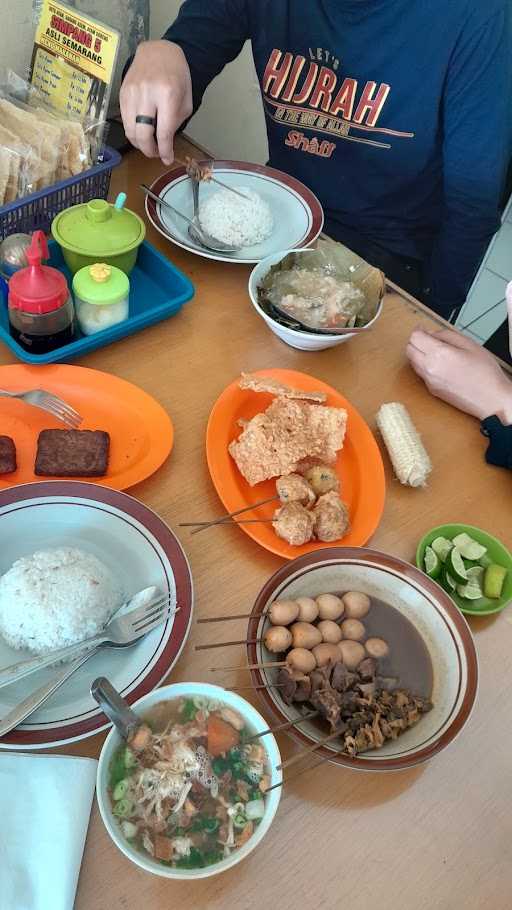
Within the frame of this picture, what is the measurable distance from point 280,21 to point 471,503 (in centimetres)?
144

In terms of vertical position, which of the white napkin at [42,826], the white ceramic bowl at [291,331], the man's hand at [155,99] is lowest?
the white napkin at [42,826]

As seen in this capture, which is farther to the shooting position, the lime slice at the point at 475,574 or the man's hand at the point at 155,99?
the man's hand at the point at 155,99

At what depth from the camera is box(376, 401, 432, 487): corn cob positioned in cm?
119

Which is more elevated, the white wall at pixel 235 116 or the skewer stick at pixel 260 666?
the white wall at pixel 235 116

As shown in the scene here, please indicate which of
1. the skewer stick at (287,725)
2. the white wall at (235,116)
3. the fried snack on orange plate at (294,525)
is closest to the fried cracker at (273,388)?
the fried snack on orange plate at (294,525)

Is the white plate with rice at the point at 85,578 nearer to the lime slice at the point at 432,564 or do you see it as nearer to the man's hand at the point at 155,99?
the lime slice at the point at 432,564

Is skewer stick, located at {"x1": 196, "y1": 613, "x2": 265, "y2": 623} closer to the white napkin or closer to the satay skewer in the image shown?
the satay skewer

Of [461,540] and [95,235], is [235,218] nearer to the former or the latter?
[95,235]

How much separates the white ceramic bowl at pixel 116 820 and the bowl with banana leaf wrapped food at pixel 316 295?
770 mm

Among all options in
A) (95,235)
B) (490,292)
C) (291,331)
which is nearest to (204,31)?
(95,235)

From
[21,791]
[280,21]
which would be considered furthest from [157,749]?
[280,21]

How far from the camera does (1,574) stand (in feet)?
3.19

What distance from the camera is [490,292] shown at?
3.52 metres

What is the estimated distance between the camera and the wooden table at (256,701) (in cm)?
78
